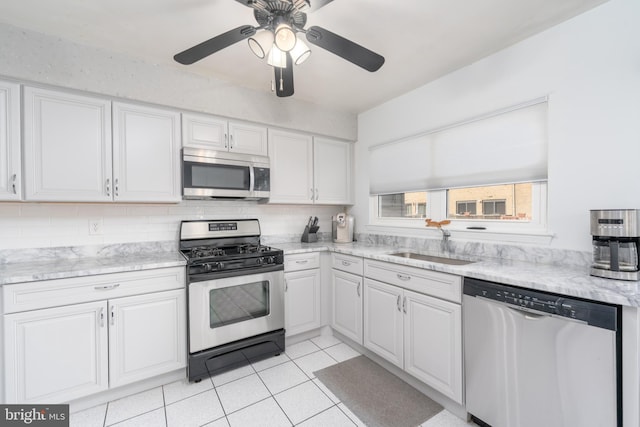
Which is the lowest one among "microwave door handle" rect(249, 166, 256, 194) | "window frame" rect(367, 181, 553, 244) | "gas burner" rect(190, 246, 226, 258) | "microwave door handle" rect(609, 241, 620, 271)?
"gas burner" rect(190, 246, 226, 258)

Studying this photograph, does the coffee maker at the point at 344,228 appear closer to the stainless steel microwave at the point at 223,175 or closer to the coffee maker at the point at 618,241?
the stainless steel microwave at the point at 223,175

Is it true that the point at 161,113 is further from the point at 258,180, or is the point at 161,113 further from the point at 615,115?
the point at 615,115

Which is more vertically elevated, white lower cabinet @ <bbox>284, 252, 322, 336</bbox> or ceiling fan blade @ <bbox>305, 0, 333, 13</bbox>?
ceiling fan blade @ <bbox>305, 0, 333, 13</bbox>

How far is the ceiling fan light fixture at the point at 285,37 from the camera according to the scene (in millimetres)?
1330

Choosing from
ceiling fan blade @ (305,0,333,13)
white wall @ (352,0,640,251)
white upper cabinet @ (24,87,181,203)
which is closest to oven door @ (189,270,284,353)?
white upper cabinet @ (24,87,181,203)

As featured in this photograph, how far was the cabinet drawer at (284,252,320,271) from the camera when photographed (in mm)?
2654

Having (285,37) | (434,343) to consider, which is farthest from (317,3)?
(434,343)

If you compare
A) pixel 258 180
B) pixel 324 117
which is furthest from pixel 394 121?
pixel 258 180

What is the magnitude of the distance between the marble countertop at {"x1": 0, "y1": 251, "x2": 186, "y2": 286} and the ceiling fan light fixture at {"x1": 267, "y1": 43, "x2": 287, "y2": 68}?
5.07 ft

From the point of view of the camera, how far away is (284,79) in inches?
70.7

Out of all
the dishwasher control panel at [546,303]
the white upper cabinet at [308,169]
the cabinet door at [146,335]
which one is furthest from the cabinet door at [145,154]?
the dishwasher control panel at [546,303]

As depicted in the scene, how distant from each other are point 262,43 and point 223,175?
1278 mm

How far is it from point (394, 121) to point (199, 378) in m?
2.91

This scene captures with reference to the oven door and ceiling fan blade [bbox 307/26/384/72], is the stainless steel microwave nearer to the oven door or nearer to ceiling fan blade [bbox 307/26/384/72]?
→ the oven door
